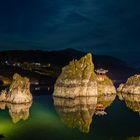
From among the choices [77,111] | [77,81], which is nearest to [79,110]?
[77,111]

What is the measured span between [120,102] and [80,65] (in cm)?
2160

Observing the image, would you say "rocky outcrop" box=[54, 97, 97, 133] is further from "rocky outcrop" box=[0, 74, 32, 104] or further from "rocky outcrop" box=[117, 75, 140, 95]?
"rocky outcrop" box=[117, 75, 140, 95]

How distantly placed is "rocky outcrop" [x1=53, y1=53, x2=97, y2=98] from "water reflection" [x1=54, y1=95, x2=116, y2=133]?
11.4ft

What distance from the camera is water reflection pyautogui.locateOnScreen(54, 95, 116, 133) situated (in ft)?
277

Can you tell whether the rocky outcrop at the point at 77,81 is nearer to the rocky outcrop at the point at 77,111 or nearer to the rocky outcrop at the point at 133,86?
the rocky outcrop at the point at 77,111

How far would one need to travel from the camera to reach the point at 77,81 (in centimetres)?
13512

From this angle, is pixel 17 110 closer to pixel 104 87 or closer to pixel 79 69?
pixel 79 69

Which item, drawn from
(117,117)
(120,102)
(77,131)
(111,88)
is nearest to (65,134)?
(77,131)

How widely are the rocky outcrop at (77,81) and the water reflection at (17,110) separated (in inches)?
885

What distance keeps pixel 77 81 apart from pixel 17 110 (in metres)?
38.8

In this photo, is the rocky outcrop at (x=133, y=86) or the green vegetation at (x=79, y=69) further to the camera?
the rocky outcrop at (x=133, y=86)

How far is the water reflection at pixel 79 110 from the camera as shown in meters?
84.3

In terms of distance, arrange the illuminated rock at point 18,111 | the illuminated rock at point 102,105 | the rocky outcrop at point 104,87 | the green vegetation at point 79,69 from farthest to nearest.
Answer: the rocky outcrop at point 104,87 < the green vegetation at point 79,69 < the illuminated rock at point 102,105 < the illuminated rock at point 18,111

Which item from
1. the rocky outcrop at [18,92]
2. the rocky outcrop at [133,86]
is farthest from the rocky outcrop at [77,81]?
the rocky outcrop at [18,92]
